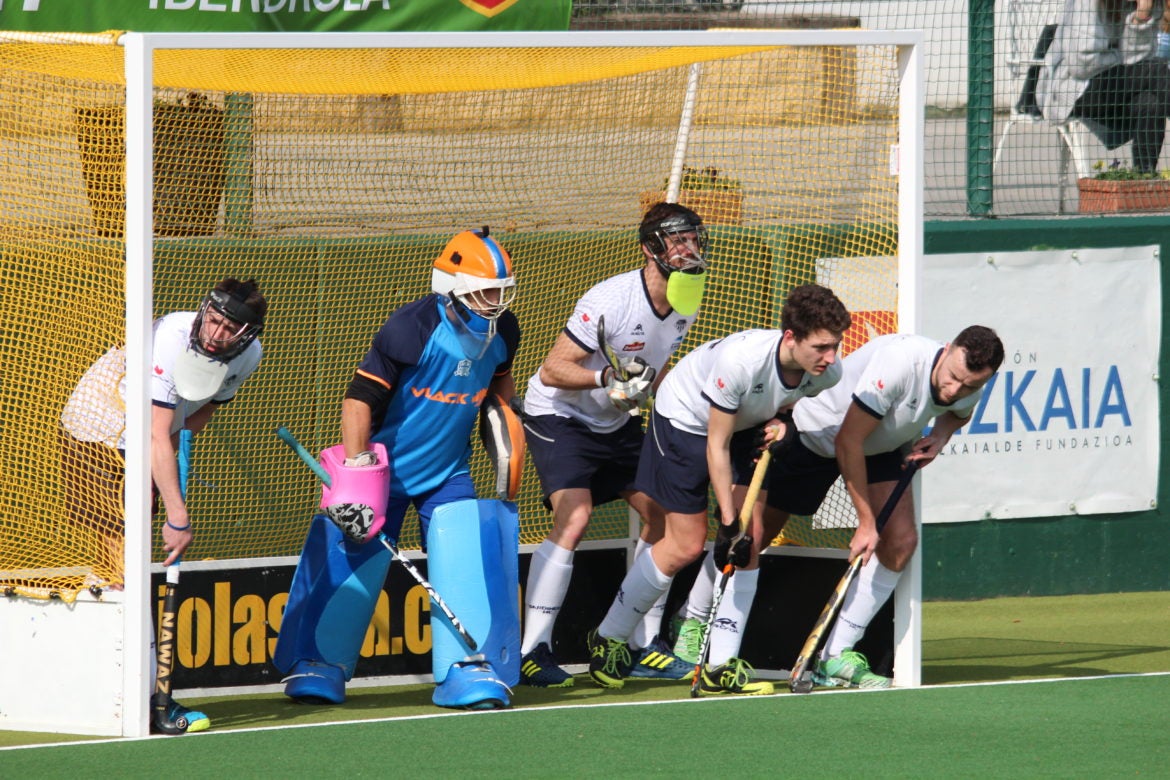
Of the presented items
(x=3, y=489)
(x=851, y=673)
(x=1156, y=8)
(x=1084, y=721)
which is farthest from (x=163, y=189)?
(x=1156, y=8)

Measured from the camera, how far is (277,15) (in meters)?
7.55

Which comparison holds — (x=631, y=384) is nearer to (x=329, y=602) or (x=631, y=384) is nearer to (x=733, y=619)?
(x=733, y=619)

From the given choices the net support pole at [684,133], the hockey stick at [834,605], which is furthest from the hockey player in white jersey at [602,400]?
the net support pole at [684,133]

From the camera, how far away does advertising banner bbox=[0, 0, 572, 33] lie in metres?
7.04

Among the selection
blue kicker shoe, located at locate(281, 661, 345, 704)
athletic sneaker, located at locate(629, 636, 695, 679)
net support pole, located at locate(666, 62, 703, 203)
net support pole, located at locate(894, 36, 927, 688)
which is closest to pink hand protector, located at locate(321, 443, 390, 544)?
blue kicker shoe, located at locate(281, 661, 345, 704)

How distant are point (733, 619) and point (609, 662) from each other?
1.43 feet

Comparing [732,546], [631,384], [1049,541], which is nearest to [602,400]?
[631,384]

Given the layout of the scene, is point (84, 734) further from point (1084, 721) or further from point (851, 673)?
point (1084, 721)

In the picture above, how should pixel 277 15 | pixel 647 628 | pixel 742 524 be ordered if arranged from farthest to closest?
pixel 277 15 → pixel 647 628 → pixel 742 524

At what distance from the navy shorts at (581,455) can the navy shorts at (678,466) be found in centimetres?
22

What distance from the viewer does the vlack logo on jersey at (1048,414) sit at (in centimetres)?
760

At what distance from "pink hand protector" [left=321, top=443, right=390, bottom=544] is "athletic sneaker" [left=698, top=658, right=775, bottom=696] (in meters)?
1.18

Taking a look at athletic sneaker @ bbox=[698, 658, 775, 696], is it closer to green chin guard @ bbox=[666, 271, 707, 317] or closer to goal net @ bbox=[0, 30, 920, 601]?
goal net @ bbox=[0, 30, 920, 601]

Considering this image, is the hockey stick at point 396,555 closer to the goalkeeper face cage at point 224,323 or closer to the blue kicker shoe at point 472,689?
the blue kicker shoe at point 472,689
